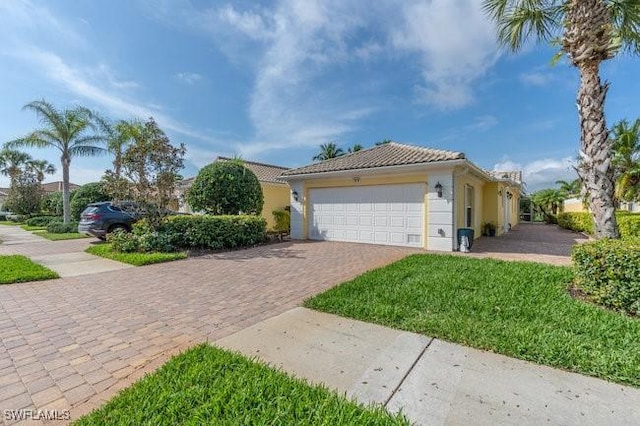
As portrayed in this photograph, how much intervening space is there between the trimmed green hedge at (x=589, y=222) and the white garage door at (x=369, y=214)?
7.56 metres

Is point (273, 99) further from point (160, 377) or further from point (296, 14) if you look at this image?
point (160, 377)

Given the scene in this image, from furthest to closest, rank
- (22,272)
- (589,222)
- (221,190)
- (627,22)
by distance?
1. (589,222)
2. (221,190)
3. (22,272)
4. (627,22)

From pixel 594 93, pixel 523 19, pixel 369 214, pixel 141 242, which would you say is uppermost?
pixel 523 19

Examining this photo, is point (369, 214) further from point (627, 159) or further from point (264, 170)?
point (627, 159)

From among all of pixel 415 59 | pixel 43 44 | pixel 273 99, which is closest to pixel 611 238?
pixel 415 59

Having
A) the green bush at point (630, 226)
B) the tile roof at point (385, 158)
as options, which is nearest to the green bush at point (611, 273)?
the tile roof at point (385, 158)

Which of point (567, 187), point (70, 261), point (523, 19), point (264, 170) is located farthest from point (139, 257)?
point (567, 187)

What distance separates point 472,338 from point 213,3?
414 inches

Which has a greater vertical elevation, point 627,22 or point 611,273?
point 627,22

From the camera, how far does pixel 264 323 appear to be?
4.12 meters

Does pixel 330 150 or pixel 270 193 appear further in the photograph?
pixel 330 150

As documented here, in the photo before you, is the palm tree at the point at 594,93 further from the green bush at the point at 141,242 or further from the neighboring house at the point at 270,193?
the neighboring house at the point at 270,193

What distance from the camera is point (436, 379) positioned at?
276 cm

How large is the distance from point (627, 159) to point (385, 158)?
787 inches
